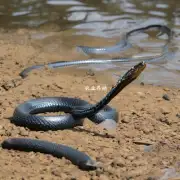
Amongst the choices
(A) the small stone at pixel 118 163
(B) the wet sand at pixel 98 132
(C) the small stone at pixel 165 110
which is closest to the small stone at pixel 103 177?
(B) the wet sand at pixel 98 132

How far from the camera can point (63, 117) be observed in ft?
20.5

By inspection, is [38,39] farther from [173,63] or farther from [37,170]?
[37,170]

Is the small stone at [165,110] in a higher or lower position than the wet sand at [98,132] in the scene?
lower

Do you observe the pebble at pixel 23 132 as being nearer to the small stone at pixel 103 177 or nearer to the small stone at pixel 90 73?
the small stone at pixel 103 177


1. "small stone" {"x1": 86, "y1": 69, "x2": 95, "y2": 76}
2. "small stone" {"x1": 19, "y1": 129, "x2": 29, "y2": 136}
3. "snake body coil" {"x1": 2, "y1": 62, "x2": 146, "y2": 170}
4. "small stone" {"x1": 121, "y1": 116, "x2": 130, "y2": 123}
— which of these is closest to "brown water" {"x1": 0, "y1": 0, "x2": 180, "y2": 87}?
"small stone" {"x1": 86, "y1": 69, "x2": 95, "y2": 76}

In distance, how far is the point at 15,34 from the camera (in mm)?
11492

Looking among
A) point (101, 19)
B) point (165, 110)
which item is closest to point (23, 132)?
point (165, 110)

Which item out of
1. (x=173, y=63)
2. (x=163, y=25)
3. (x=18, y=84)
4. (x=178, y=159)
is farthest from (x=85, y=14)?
(x=178, y=159)

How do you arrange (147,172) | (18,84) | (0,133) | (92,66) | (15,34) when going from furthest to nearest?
(15,34)
(92,66)
(18,84)
(0,133)
(147,172)

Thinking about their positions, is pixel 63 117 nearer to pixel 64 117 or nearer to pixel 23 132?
pixel 64 117

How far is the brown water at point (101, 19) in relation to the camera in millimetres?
10522

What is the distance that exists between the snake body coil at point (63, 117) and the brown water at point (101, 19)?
2.59m

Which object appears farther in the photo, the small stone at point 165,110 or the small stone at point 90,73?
the small stone at point 90,73

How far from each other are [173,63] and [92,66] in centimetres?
144
